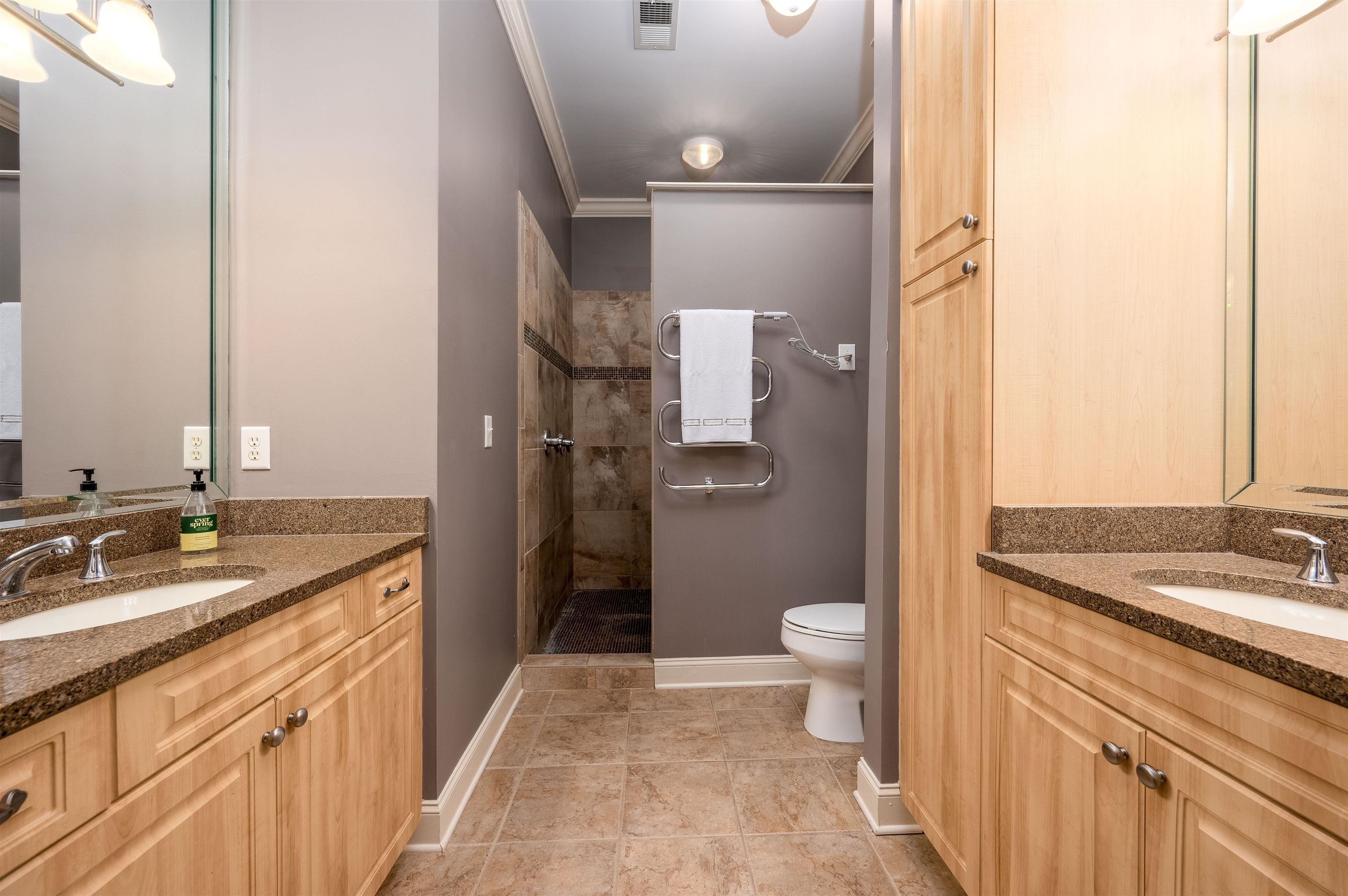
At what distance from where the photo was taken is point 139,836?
661 mm

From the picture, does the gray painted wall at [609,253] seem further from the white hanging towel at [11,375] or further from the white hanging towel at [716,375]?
the white hanging towel at [11,375]

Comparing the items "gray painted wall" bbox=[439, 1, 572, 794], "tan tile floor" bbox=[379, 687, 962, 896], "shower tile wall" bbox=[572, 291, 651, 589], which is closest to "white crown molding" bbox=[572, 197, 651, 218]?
"shower tile wall" bbox=[572, 291, 651, 589]

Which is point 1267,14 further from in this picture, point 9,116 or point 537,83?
point 537,83

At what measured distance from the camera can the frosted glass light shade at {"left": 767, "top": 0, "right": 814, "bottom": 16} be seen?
6.25 ft

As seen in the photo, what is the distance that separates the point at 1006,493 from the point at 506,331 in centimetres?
172

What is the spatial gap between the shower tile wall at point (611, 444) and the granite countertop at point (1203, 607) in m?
2.81

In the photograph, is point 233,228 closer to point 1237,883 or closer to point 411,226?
point 411,226

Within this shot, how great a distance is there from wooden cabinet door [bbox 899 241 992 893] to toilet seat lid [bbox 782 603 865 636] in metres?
0.45

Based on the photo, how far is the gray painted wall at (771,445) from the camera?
7.96ft

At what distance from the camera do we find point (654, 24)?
7.02 feet

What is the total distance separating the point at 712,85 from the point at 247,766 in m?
2.81

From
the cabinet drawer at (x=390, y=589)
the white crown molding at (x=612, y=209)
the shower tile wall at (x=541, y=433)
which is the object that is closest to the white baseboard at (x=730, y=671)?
the shower tile wall at (x=541, y=433)

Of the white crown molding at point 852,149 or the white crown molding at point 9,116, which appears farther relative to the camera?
the white crown molding at point 852,149

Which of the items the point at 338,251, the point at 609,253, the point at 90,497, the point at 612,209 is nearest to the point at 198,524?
the point at 90,497
